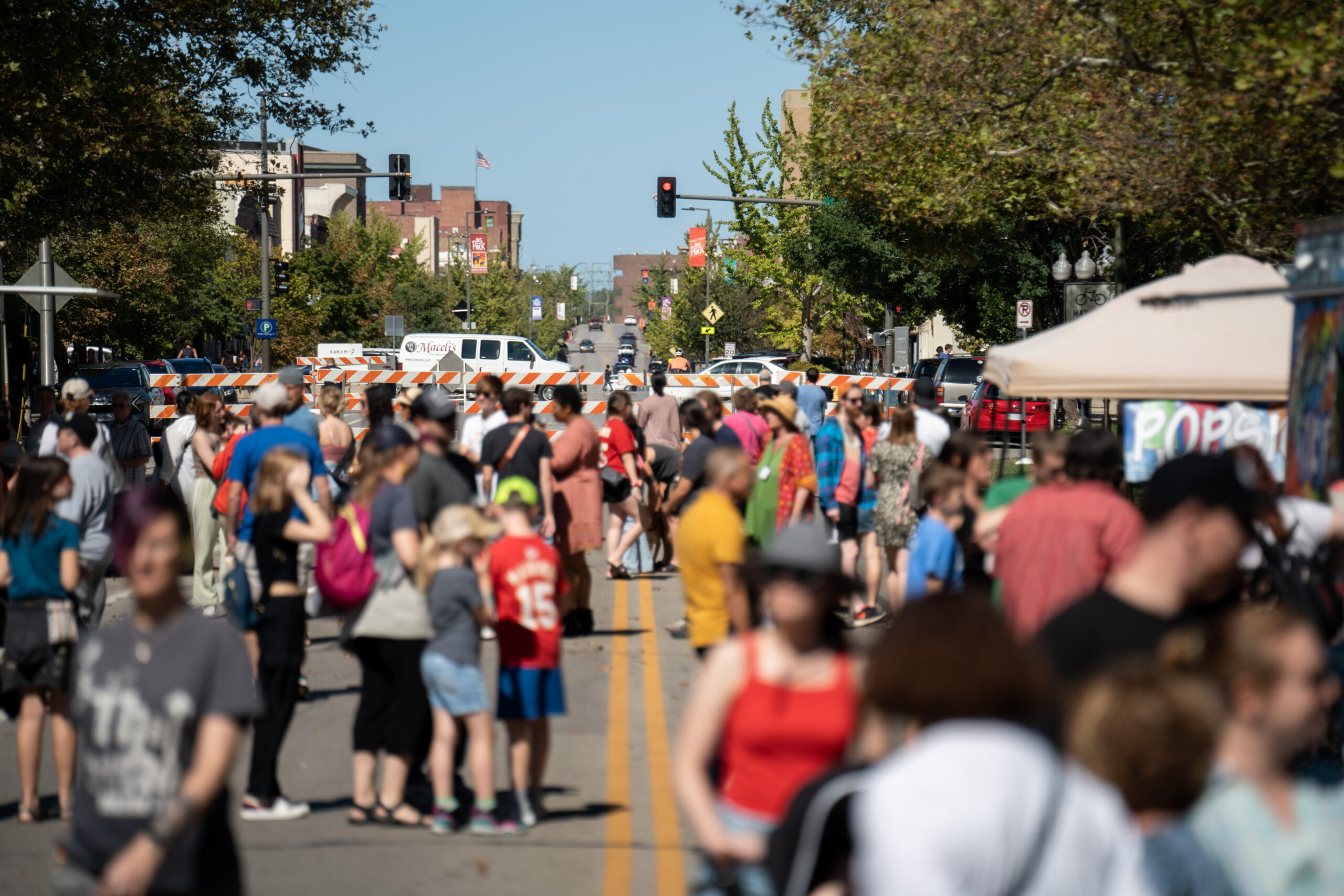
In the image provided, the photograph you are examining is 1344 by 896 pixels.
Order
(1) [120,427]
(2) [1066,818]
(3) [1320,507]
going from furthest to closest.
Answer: (1) [120,427] < (3) [1320,507] < (2) [1066,818]

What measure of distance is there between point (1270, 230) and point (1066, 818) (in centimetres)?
1518

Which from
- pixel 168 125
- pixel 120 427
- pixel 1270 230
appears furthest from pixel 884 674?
pixel 168 125

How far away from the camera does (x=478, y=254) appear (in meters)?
92.0

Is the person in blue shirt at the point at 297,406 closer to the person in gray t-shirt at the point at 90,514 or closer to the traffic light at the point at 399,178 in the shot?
the person in gray t-shirt at the point at 90,514

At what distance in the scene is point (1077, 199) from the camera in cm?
1720

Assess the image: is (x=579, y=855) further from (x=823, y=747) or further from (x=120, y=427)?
(x=120, y=427)

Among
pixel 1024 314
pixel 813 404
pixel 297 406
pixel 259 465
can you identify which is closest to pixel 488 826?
pixel 259 465

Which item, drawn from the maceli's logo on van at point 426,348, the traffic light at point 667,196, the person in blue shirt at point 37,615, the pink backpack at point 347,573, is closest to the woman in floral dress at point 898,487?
the pink backpack at point 347,573

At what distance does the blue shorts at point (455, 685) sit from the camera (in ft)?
21.4

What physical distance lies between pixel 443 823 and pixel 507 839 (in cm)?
32

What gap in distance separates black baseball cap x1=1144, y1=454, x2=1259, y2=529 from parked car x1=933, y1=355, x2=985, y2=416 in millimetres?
29811

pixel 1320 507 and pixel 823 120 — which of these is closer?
pixel 1320 507

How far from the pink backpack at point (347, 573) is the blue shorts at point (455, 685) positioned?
542 mm

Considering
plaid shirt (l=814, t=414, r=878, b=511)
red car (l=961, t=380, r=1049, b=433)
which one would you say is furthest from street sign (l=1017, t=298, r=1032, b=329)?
plaid shirt (l=814, t=414, r=878, b=511)
